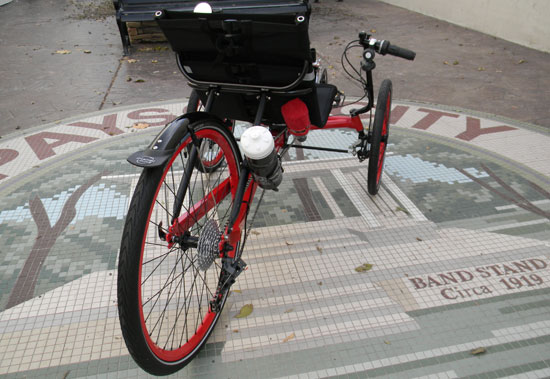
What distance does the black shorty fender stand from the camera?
1.61 metres

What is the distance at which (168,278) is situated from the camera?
2424 millimetres

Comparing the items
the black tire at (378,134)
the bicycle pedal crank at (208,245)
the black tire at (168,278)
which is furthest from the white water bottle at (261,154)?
the black tire at (378,134)

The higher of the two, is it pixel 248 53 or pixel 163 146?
pixel 248 53

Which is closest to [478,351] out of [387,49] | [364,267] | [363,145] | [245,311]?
[364,267]

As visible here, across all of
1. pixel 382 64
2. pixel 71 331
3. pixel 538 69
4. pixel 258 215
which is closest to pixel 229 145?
pixel 258 215

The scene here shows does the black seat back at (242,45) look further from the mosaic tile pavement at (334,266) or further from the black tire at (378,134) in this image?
the mosaic tile pavement at (334,266)

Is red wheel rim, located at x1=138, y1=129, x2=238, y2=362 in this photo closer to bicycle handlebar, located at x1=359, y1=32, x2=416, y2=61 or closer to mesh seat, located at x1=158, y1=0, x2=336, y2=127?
mesh seat, located at x1=158, y1=0, x2=336, y2=127

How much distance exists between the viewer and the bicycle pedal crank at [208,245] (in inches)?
75.6

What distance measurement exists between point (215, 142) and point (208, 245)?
0.61 m

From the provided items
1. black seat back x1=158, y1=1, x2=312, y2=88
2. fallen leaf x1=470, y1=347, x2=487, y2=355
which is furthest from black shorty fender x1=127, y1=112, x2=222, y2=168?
fallen leaf x1=470, y1=347, x2=487, y2=355

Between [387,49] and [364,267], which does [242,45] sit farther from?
[364,267]

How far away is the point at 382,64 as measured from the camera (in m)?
6.60

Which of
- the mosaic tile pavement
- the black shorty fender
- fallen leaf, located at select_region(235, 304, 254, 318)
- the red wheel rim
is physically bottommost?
fallen leaf, located at select_region(235, 304, 254, 318)

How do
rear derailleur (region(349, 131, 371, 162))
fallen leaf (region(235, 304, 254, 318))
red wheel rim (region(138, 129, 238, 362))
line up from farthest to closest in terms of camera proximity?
rear derailleur (region(349, 131, 371, 162))
fallen leaf (region(235, 304, 254, 318))
red wheel rim (region(138, 129, 238, 362))
